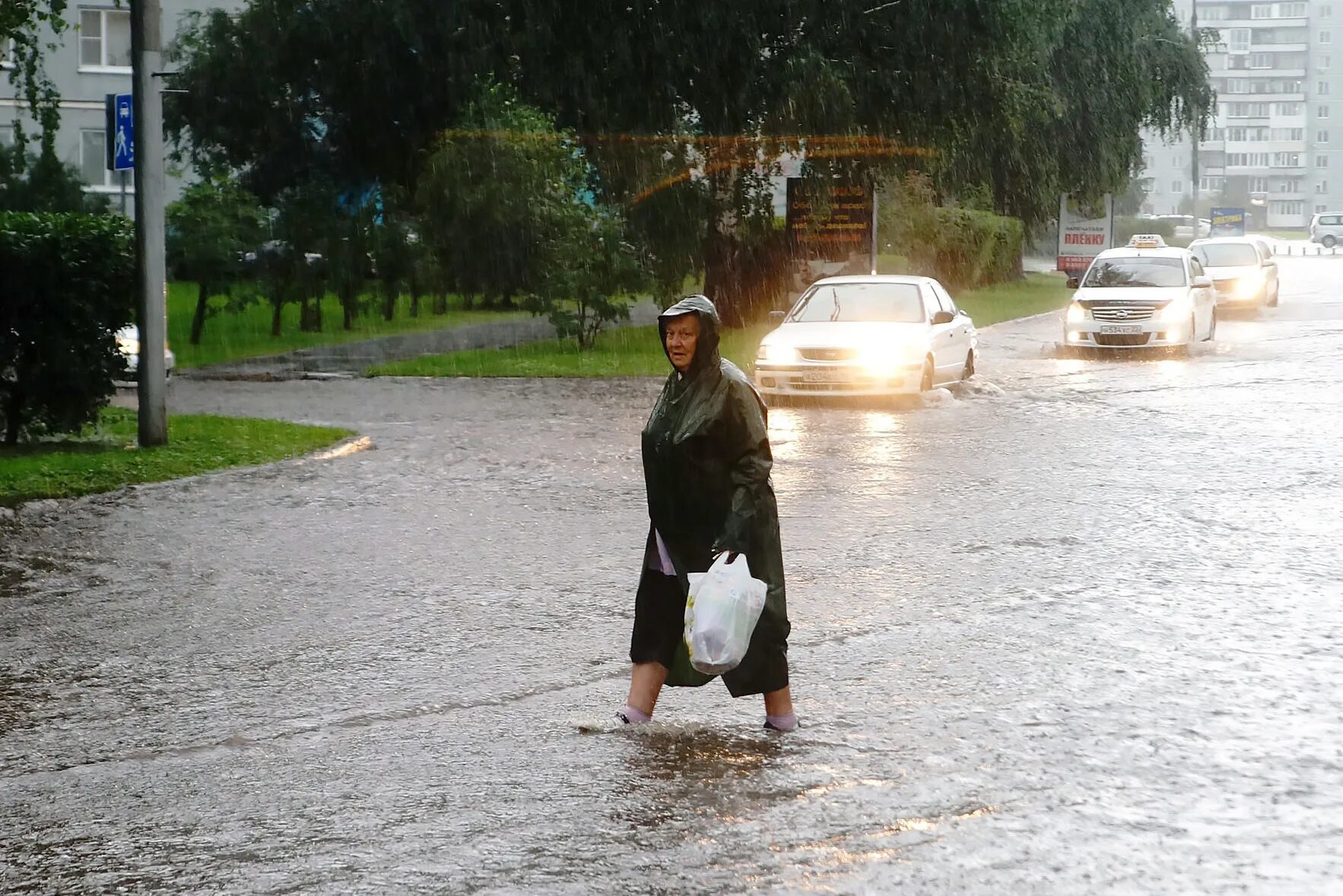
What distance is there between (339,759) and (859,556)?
4.61 metres

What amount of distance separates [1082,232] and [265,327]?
27388mm

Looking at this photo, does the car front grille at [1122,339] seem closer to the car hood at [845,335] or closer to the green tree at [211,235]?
the car hood at [845,335]

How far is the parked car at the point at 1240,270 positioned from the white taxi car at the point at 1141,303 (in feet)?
30.2

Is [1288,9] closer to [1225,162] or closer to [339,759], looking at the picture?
[1225,162]

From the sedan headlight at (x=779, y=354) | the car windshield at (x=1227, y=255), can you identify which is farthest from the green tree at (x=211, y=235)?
the car windshield at (x=1227, y=255)

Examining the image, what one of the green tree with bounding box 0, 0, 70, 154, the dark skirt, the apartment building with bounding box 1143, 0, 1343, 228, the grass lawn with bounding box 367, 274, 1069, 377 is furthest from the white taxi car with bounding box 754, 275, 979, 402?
the apartment building with bounding box 1143, 0, 1343, 228

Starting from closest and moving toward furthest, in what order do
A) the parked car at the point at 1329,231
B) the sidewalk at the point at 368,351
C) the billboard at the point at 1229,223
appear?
the sidewalk at the point at 368,351 < the parked car at the point at 1329,231 < the billboard at the point at 1229,223

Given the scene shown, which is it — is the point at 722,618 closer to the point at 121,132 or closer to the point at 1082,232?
the point at 121,132

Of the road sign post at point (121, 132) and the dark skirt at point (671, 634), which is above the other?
the road sign post at point (121, 132)

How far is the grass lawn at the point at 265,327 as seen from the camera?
29656 millimetres

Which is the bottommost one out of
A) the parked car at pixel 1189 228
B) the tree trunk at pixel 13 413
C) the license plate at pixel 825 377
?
the tree trunk at pixel 13 413

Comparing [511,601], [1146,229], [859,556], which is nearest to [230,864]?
[511,601]

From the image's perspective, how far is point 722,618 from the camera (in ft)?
20.1

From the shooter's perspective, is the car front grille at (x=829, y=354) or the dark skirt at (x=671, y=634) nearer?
the dark skirt at (x=671, y=634)
